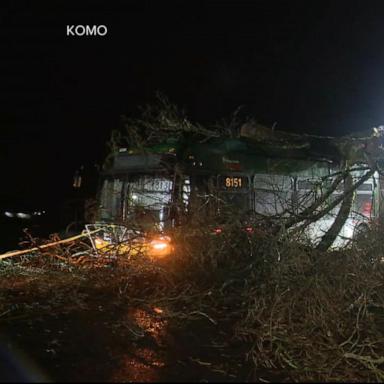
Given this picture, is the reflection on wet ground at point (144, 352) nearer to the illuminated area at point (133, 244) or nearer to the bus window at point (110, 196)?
the illuminated area at point (133, 244)

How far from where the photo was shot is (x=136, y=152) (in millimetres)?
10336

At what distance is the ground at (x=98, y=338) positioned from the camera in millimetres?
4332

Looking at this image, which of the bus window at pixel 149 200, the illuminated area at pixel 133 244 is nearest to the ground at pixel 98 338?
→ the illuminated area at pixel 133 244

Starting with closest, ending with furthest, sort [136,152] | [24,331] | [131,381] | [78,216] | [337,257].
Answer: [131,381], [24,331], [337,257], [136,152], [78,216]

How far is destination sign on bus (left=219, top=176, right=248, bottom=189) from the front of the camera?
32.7 feet

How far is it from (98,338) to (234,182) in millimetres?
5494

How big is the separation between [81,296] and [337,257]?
342 centimetres

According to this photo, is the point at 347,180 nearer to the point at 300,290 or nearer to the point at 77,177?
the point at 300,290

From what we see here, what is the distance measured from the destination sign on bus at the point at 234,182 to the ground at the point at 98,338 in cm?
314

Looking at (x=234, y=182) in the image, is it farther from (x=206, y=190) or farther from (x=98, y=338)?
(x=98, y=338)

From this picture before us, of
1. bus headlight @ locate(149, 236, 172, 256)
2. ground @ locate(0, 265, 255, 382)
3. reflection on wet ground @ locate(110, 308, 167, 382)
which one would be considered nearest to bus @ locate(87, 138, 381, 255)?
bus headlight @ locate(149, 236, 172, 256)

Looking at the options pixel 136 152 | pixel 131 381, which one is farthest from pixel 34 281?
pixel 131 381

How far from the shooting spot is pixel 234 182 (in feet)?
33.5

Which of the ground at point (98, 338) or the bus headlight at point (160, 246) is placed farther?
the bus headlight at point (160, 246)
